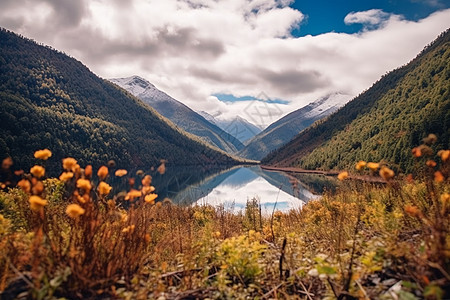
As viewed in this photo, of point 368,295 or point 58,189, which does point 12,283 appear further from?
point 58,189

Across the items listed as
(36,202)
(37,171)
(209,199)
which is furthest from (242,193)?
(36,202)

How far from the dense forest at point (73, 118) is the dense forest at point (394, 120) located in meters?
66.4

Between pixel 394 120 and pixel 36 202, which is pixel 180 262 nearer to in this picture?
pixel 36 202

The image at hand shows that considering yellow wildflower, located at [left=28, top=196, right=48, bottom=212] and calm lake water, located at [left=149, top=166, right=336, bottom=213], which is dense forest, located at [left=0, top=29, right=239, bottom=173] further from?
yellow wildflower, located at [left=28, top=196, right=48, bottom=212]

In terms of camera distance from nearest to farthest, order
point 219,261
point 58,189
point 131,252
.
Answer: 1. point 131,252
2. point 219,261
3. point 58,189

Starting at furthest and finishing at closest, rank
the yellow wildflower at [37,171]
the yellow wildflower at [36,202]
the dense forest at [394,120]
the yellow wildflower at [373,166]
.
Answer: the dense forest at [394,120], the yellow wildflower at [373,166], the yellow wildflower at [37,171], the yellow wildflower at [36,202]

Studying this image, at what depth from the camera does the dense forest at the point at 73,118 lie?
279 feet

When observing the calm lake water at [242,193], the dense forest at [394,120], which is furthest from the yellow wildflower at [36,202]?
the dense forest at [394,120]

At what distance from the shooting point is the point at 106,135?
12838cm

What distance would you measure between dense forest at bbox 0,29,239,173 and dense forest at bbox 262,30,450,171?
66364mm

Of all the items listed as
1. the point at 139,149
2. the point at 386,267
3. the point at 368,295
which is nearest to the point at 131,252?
the point at 368,295

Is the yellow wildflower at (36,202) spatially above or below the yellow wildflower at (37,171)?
below

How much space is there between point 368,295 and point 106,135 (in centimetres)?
14004

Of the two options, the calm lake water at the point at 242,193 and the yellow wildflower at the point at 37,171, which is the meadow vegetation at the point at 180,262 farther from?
the calm lake water at the point at 242,193
